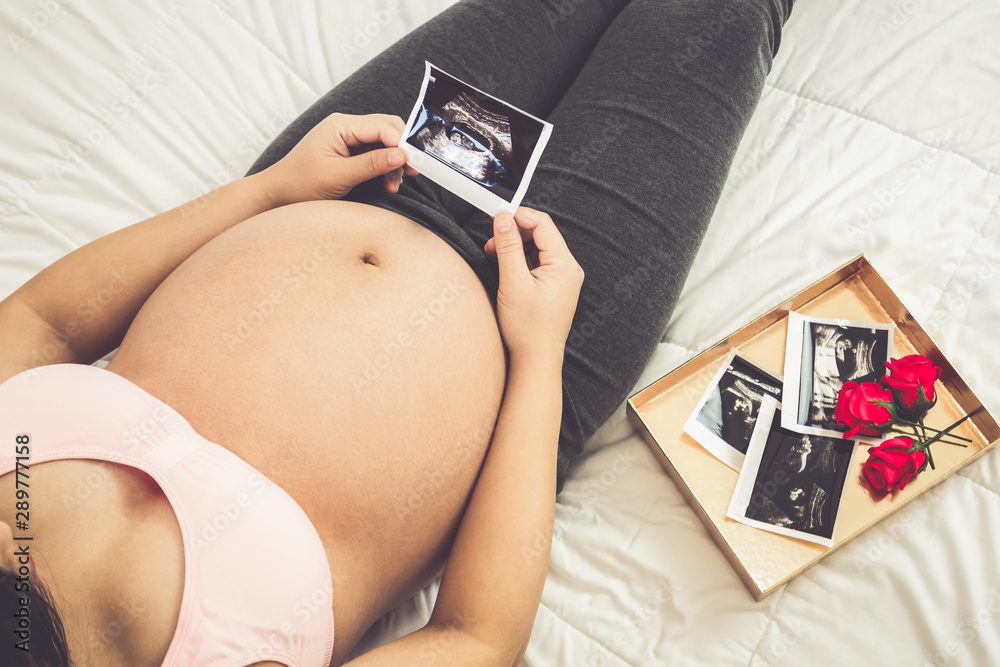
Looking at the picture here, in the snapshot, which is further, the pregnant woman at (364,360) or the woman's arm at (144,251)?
the woman's arm at (144,251)

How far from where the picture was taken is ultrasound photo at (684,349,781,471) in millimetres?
961

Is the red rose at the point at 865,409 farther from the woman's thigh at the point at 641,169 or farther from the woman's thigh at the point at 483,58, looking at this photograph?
the woman's thigh at the point at 483,58

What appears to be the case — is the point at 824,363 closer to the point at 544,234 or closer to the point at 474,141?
the point at 544,234

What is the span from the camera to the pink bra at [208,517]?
2.00 feet

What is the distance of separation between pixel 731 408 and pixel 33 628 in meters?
1.00

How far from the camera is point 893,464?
2.81ft

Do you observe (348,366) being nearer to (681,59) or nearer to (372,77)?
(372,77)

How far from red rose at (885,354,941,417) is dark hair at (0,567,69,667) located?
119 centimetres

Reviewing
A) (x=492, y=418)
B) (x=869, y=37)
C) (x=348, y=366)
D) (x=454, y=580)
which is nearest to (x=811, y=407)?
(x=492, y=418)

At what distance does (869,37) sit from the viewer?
1248 millimetres

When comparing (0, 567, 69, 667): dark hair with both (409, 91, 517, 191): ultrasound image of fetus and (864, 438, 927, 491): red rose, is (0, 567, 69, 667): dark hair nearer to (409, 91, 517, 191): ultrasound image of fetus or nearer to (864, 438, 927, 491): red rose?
(409, 91, 517, 191): ultrasound image of fetus

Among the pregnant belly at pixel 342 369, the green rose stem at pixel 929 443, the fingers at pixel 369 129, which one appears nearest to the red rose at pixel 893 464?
the green rose stem at pixel 929 443

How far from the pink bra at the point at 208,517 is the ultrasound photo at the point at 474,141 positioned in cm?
53

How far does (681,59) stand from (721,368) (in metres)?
0.60
